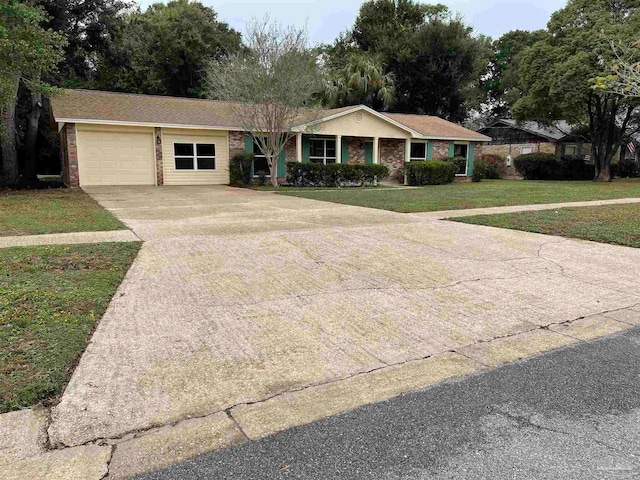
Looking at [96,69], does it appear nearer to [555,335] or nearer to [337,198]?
[337,198]

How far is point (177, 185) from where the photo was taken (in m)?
20.3

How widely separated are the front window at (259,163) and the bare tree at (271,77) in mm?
2446

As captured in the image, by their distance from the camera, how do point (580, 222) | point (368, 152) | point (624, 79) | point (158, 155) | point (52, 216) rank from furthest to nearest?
point (368, 152) → point (158, 155) → point (52, 216) → point (580, 222) → point (624, 79)

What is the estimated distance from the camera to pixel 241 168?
67.0ft

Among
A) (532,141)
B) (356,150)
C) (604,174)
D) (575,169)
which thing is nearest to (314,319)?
(356,150)

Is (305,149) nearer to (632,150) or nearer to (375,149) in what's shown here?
(375,149)

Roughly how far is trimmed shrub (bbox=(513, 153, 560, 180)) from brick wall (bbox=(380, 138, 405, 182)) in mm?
9266

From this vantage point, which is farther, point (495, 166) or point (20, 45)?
point (495, 166)

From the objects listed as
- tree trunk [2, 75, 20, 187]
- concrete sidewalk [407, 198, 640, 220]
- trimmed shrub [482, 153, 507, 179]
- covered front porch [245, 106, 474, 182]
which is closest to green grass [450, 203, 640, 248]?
concrete sidewalk [407, 198, 640, 220]

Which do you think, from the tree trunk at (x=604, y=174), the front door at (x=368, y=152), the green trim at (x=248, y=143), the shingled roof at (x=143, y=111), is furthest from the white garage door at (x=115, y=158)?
the tree trunk at (x=604, y=174)

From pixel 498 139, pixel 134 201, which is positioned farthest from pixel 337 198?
pixel 498 139

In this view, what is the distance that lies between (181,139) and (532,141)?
77.0 ft

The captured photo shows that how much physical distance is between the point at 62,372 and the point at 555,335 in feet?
12.1

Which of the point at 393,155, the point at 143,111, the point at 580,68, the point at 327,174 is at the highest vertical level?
the point at 580,68
